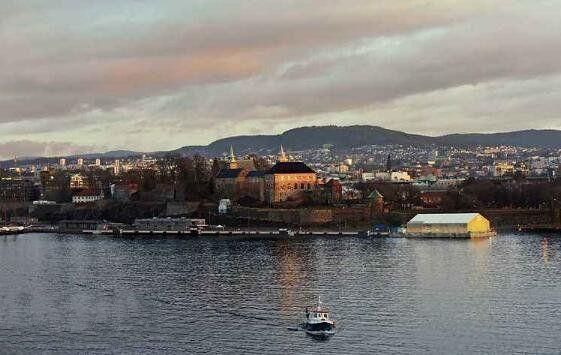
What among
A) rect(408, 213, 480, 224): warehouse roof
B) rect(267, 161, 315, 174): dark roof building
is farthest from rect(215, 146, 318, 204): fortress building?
rect(408, 213, 480, 224): warehouse roof

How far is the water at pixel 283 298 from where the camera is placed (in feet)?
132

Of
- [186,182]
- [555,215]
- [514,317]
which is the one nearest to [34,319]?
[514,317]

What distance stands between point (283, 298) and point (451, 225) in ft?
148

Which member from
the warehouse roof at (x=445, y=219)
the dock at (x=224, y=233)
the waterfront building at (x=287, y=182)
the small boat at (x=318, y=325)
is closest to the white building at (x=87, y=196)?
the dock at (x=224, y=233)

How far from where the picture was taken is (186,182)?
128 meters

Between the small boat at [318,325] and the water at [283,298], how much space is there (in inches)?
35.2

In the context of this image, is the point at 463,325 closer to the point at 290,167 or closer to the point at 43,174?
the point at 290,167

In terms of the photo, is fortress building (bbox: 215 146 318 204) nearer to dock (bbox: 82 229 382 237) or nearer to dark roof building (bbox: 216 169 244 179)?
dark roof building (bbox: 216 169 244 179)

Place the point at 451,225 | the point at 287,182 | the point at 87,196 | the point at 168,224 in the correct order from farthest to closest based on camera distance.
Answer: the point at 87,196
the point at 287,182
the point at 168,224
the point at 451,225

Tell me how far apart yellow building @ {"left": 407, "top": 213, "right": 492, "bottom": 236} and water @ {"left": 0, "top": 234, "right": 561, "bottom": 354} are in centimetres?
879

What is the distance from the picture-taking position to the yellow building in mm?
91938

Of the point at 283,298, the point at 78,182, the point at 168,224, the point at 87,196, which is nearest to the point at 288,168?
the point at 168,224

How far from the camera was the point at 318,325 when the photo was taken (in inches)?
1663

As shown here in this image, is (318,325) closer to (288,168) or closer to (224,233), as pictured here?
(224,233)
